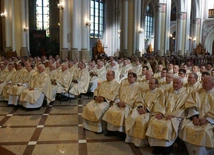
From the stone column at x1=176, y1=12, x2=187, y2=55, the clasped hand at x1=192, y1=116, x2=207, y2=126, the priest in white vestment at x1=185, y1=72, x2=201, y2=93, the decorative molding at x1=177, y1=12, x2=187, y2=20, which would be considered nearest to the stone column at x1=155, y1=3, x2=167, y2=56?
the stone column at x1=176, y1=12, x2=187, y2=55

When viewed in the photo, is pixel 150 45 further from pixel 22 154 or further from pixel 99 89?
pixel 22 154

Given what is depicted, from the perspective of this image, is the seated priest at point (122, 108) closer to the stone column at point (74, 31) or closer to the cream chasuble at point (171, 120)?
the cream chasuble at point (171, 120)

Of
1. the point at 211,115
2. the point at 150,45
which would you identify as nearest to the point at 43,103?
the point at 211,115

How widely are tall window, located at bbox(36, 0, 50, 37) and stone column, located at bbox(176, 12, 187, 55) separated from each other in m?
15.7

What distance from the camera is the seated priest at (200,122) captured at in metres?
4.43

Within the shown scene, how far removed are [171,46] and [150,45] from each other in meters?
4.40

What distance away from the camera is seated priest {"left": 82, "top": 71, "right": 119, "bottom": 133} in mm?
6145

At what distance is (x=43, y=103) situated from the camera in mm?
8914

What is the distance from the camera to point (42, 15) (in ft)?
88.1

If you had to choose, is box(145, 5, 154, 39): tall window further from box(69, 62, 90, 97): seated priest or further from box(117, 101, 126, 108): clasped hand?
box(117, 101, 126, 108): clasped hand

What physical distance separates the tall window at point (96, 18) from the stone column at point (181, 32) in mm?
9577

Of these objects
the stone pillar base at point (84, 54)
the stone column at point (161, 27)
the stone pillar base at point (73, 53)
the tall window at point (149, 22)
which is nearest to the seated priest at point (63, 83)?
the stone pillar base at point (73, 53)

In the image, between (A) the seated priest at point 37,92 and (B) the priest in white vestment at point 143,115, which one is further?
(A) the seated priest at point 37,92

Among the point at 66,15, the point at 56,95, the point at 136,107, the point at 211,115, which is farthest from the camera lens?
the point at 66,15
